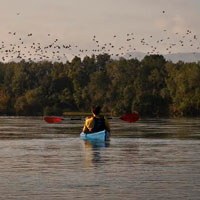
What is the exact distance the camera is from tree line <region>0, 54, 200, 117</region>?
478 ft

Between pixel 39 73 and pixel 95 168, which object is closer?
pixel 95 168

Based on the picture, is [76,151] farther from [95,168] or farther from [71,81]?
[71,81]

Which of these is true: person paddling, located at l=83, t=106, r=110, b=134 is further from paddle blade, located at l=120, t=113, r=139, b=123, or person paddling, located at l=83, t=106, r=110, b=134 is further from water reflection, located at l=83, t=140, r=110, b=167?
paddle blade, located at l=120, t=113, r=139, b=123

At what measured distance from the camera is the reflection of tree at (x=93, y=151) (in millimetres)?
31900

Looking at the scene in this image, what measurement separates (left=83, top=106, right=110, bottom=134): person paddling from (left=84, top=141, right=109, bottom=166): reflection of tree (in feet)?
3.43

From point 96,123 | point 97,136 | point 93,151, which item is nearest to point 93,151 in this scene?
point 93,151

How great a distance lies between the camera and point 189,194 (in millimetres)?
21938

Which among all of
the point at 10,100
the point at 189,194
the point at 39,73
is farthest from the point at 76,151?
the point at 39,73

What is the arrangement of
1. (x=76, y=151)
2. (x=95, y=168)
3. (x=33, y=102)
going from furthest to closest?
1. (x=33, y=102)
2. (x=76, y=151)
3. (x=95, y=168)

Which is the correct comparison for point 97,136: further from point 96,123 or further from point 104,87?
point 104,87

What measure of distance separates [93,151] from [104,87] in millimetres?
129490

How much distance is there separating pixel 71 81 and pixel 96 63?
20.3 m

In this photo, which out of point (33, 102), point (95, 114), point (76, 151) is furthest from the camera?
point (33, 102)

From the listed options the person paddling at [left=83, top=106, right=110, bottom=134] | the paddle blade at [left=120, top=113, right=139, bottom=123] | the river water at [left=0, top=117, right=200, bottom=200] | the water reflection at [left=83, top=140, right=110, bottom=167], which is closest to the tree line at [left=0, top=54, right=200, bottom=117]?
the paddle blade at [left=120, top=113, right=139, bottom=123]
